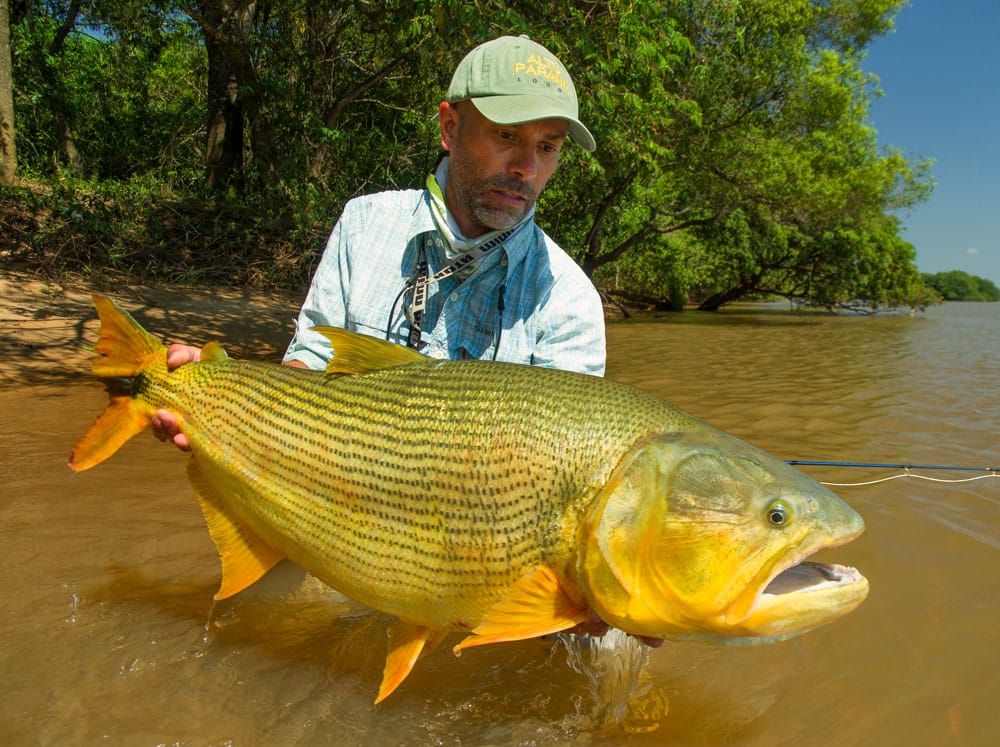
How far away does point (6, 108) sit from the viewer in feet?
30.0

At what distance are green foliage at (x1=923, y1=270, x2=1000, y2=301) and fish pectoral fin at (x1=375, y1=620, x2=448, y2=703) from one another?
11742 cm

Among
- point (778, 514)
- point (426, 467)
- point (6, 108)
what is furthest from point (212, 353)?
point (6, 108)

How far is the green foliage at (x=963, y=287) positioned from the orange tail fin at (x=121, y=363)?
11753 cm

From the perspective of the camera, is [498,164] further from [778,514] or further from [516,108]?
[778,514]

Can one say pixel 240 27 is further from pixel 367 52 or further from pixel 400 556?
pixel 400 556

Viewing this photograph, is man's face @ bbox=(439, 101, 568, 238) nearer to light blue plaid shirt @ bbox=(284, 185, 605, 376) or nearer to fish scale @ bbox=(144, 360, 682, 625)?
light blue plaid shirt @ bbox=(284, 185, 605, 376)

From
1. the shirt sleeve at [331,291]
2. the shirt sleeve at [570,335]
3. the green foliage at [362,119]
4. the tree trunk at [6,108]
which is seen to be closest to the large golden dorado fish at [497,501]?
the shirt sleeve at [331,291]

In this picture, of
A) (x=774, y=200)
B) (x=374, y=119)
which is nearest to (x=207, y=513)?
(x=374, y=119)

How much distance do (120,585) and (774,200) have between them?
20.6m

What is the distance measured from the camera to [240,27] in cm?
1020

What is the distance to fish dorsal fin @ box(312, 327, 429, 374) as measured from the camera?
213 centimetres

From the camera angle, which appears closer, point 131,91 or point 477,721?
point 477,721

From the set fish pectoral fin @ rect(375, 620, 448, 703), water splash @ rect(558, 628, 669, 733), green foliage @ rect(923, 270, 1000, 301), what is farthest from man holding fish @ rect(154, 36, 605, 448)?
green foliage @ rect(923, 270, 1000, 301)

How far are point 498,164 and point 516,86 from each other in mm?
295
